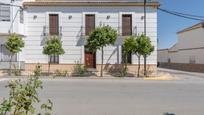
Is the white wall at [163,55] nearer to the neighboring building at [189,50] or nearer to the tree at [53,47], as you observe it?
the neighboring building at [189,50]

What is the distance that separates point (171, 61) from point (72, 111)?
44.8 metres

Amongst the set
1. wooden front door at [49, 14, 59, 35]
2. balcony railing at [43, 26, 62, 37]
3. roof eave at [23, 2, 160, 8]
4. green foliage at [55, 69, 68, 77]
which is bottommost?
green foliage at [55, 69, 68, 77]

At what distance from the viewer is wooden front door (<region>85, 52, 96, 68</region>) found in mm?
31688

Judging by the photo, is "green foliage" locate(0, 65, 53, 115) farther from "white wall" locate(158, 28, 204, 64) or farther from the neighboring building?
"white wall" locate(158, 28, 204, 64)

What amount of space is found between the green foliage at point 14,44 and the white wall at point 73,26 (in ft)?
9.44

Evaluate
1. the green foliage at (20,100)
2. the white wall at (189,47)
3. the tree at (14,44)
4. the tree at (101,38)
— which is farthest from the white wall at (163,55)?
the green foliage at (20,100)

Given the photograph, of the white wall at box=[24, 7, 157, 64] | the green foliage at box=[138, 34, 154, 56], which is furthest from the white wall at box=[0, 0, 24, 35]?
the green foliage at box=[138, 34, 154, 56]

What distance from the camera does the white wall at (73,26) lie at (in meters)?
30.7

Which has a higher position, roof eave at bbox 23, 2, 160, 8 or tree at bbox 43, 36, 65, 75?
roof eave at bbox 23, 2, 160, 8

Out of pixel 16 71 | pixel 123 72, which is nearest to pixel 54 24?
pixel 16 71

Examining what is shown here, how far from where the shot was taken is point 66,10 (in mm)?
30844

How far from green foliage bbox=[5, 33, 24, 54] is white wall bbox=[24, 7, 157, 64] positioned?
9.44 feet

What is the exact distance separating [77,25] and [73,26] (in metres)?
0.41

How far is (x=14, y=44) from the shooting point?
91.6 feet
